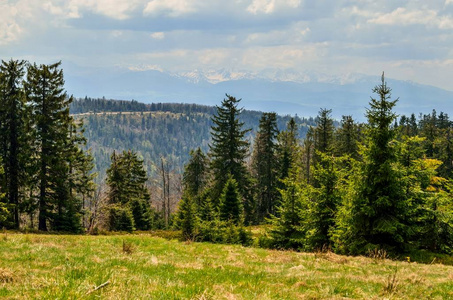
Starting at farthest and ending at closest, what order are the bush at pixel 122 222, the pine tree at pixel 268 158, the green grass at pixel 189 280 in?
the pine tree at pixel 268 158
the bush at pixel 122 222
the green grass at pixel 189 280

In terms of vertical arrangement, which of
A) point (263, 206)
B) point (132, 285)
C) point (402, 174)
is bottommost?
point (263, 206)

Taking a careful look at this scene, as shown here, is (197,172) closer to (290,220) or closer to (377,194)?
(290,220)

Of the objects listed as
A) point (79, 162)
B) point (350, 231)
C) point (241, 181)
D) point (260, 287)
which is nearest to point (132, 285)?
point (260, 287)

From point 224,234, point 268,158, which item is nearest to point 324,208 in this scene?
point 224,234

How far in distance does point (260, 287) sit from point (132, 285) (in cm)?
301

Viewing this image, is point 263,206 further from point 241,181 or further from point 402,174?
point 402,174

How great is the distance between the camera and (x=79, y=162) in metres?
45.6

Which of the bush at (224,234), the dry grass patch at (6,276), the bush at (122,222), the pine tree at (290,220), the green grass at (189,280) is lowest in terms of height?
the bush at (122,222)

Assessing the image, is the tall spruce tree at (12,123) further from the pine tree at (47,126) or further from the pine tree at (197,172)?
the pine tree at (197,172)

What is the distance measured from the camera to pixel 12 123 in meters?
34.6

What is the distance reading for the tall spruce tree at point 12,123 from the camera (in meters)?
34.0

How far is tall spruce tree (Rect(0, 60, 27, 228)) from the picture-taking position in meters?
34.0

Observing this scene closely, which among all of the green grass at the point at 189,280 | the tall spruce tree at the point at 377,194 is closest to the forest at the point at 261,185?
the tall spruce tree at the point at 377,194

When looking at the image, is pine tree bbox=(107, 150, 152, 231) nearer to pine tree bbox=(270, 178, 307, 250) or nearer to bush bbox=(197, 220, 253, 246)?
bush bbox=(197, 220, 253, 246)
